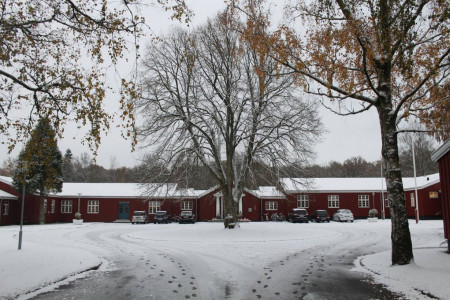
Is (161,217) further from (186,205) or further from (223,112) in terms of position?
(223,112)

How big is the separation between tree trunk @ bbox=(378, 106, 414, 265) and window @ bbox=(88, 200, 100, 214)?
41871mm

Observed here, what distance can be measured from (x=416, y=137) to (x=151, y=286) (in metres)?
73.7

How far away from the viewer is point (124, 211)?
48469 mm

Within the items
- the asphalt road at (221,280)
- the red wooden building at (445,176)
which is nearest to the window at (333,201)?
the asphalt road at (221,280)

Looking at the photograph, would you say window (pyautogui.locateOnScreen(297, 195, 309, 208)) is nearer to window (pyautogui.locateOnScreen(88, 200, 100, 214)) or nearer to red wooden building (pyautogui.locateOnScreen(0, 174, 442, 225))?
red wooden building (pyautogui.locateOnScreen(0, 174, 442, 225))

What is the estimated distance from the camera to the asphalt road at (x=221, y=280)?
8.70 metres

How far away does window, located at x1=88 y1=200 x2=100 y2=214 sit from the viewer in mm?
48188

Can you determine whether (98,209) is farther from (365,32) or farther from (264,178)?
(365,32)

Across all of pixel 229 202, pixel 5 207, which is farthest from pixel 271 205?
pixel 5 207

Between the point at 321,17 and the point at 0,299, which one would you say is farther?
the point at 321,17

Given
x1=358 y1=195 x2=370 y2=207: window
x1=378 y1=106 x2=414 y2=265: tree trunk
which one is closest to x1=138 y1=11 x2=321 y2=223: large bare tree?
x1=378 y1=106 x2=414 y2=265: tree trunk

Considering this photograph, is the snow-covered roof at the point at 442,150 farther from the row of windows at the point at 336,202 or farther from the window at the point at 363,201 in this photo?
the window at the point at 363,201

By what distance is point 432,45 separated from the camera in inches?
448

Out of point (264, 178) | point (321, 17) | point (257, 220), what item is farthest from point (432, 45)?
point (257, 220)
